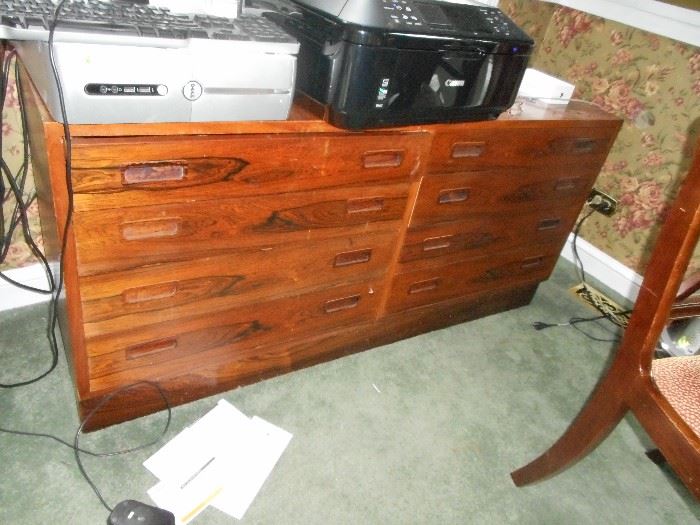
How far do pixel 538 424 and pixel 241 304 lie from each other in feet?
2.78

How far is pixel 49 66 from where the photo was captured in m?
0.65

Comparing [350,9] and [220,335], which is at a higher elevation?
[350,9]

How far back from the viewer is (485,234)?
4.54 ft

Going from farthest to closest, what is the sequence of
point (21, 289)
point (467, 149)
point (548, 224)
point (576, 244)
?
point (576, 244) < point (548, 224) < point (21, 289) < point (467, 149)

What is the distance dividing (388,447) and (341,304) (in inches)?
14.0

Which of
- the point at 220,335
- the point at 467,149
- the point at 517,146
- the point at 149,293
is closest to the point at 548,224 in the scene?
the point at 517,146

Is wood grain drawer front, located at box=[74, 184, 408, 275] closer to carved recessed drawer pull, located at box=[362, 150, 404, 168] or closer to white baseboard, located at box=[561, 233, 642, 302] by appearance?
carved recessed drawer pull, located at box=[362, 150, 404, 168]

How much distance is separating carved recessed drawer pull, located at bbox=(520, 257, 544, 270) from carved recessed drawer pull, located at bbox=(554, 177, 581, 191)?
253 millimetres

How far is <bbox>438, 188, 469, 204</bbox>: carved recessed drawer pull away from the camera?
118 cm

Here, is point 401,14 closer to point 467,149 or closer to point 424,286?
point 467,149

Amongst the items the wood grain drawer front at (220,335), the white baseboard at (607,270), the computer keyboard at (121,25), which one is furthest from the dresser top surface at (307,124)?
the white baseboard at (607,270)

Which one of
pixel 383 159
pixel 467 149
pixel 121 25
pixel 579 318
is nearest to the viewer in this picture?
pixel 121 25

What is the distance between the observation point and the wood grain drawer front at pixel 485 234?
125cm

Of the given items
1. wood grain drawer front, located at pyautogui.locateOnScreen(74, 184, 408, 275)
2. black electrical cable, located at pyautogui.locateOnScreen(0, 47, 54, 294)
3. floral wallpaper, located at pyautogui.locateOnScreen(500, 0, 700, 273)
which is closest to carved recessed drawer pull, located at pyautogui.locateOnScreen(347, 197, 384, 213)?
wood grain drawer front, located at pyautogui.locateOnScreen(74, 184, 408, 275)
